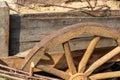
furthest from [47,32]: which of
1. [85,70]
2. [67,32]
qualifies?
[85,70]

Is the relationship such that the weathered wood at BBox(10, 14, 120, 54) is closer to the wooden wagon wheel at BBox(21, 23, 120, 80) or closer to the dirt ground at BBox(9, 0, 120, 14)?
the wooden wagon wheel at BBox(21, 23, 120, 80)

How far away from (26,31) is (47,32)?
0.76ft

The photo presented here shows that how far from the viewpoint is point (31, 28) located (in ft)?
11.4

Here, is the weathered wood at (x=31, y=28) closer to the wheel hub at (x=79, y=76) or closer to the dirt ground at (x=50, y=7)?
the wheel hub at (x=79, y=76)

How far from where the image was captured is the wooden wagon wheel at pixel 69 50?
3.27 m

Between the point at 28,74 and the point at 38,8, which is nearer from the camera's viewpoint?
the point at 28,74

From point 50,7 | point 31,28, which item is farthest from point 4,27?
point 50,7

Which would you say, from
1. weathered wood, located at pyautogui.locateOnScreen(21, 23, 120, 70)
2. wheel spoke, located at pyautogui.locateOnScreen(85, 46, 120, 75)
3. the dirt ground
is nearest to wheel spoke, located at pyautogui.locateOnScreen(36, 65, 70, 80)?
weathered wood, located at pyautogui.locateOnScreen(21, 23, 120, 70)

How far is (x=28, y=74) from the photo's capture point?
330cm

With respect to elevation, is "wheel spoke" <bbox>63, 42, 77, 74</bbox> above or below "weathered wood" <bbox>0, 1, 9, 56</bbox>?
below

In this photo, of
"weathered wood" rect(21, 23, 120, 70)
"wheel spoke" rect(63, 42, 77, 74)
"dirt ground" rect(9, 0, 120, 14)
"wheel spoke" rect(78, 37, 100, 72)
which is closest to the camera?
"weathered wood" rect(21, 23, 120, 70)

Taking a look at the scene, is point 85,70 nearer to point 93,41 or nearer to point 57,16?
point 93,41

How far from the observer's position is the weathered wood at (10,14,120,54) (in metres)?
3.44

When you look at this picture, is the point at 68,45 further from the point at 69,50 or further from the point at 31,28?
the point at 31,28
